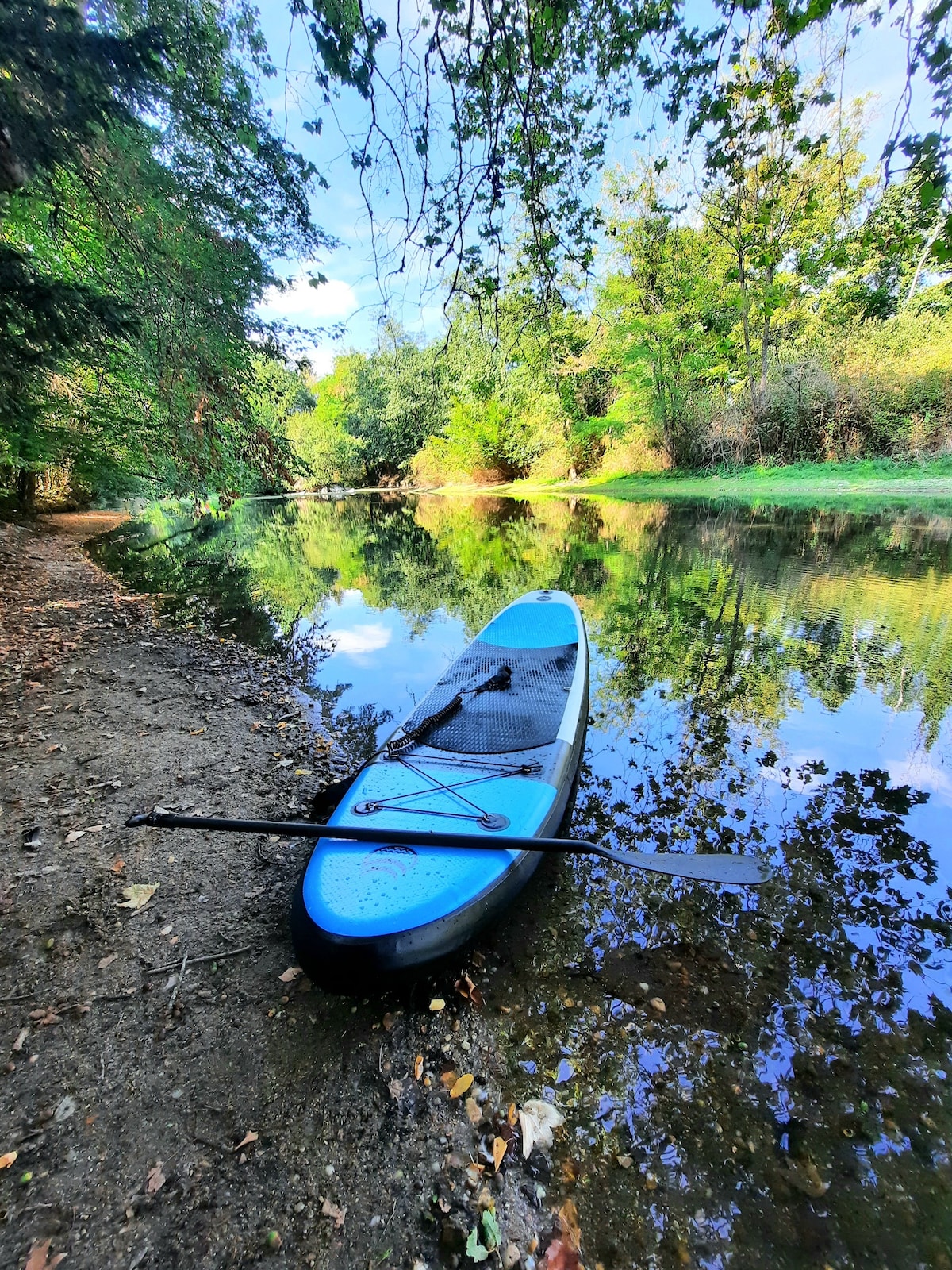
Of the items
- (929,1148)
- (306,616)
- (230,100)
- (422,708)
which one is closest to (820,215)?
(230,100)

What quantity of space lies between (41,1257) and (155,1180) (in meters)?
0.27

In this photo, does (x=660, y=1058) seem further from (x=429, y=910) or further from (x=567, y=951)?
(x=429, y=910)

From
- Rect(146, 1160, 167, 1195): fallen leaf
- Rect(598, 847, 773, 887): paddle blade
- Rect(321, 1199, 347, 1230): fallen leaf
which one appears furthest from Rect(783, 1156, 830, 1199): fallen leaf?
Rect(146, 1160, 167, 1195): fallen leaf

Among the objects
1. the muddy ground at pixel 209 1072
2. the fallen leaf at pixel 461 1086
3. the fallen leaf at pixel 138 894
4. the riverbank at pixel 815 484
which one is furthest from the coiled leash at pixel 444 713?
the riverbank at pixel 815 484

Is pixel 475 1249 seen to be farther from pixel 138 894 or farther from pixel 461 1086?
pixel 138 894

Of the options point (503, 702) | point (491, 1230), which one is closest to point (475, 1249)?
point (491, 1230)

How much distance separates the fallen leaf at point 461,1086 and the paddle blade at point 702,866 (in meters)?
0.96

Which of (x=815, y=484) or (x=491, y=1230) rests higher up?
(x=815, y=484)

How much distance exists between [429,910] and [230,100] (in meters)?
7.32

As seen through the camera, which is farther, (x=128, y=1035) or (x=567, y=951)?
(x=567, y=951)

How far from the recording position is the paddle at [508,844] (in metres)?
2.22

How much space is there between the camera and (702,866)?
7.54 ft

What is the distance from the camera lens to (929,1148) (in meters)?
1.71

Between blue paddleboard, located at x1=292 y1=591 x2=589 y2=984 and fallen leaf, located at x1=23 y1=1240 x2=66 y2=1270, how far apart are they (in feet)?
2.94
